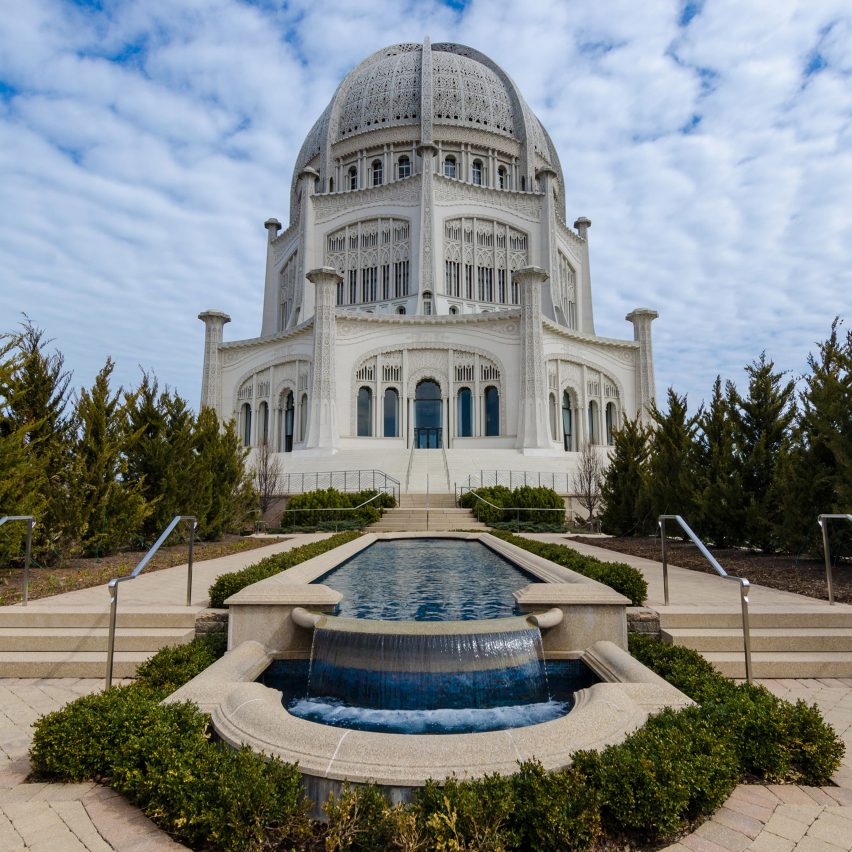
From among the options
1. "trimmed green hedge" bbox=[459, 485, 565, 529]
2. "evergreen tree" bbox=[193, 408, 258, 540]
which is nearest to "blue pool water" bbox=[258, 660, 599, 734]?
"evergreen tree" bbox=[193, 408, 258, 540]

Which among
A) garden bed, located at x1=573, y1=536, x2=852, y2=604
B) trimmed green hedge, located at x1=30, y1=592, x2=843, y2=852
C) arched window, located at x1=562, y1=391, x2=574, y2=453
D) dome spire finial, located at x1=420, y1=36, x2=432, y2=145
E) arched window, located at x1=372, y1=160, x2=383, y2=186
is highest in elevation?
dome spire finial, located at x1=420, y1=36, x2=432, y2=145

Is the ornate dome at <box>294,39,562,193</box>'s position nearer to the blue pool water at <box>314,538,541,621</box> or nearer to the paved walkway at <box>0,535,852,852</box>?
the blue pool water at <box>314,538,541,621</box>

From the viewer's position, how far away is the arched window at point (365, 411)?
123ft

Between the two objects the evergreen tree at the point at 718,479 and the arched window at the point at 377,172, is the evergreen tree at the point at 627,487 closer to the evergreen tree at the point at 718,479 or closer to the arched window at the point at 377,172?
the evergreen tree at the point at 718,479

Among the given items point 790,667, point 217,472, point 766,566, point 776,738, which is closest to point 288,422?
point 217,472

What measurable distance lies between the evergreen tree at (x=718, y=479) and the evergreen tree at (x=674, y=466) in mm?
230

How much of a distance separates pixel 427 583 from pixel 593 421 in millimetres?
33165

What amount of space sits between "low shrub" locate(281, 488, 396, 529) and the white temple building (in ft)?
18.1

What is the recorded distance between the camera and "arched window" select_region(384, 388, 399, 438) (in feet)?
123

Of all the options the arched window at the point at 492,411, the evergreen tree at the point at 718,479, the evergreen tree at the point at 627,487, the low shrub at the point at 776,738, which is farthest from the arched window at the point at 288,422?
the low shrub at the point at 776,738

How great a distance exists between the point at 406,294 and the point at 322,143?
54.3 feet

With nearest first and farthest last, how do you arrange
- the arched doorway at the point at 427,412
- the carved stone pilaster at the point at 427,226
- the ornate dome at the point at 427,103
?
the arched doorway at the point at 427,412
the carved stone pilaster at the point at 427,226
the ornate dome at the point at 427,103

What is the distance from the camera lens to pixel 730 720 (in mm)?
3824

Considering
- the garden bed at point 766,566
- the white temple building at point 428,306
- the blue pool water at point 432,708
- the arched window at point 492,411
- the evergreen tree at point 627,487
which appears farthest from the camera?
the arched window at point 492,411
